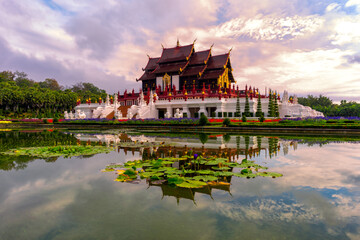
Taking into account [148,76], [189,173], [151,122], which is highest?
[148,76]

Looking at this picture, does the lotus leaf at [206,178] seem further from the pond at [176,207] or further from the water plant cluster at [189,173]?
the pond at [176,207]

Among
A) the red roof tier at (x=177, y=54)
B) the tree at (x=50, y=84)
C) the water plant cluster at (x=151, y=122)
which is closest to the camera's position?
the water plant cluster at (x=151, y=122)

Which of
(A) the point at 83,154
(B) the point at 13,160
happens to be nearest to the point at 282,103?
(A) the point at 83,154

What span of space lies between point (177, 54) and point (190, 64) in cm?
379

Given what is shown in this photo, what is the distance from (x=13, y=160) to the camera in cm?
836

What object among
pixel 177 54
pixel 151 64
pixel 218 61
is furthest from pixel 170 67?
pixel 218 61

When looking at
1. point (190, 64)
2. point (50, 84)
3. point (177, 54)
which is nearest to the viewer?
point (190, 64)

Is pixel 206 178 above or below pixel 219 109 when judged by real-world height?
below

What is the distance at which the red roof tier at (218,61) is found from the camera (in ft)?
145

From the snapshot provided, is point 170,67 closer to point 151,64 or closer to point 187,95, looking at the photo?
point 151,64

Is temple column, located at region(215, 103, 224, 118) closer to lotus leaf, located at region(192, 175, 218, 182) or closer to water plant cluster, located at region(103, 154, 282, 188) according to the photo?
water plant cluster, located at region(103, 154, 282, 188)

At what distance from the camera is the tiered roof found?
145 feet

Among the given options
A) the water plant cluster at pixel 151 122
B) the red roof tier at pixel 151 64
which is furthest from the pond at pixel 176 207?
the red roof tier at pixel 151 64

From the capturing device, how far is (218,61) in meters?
45.6
